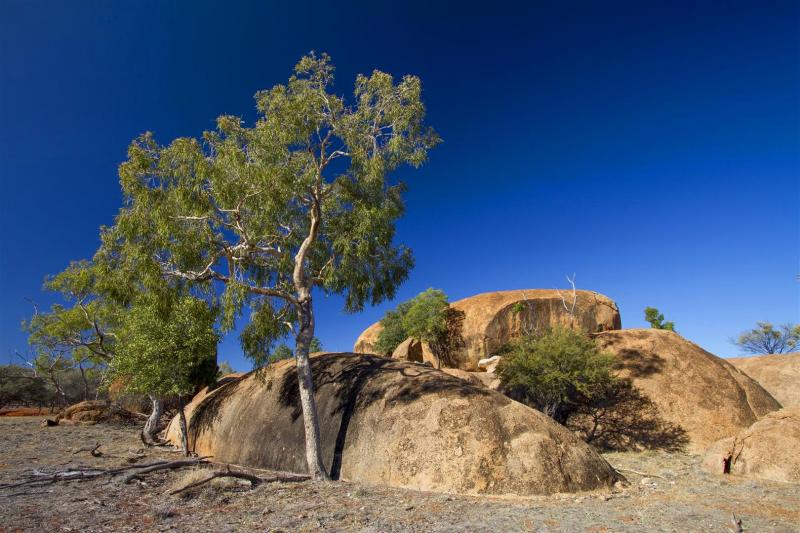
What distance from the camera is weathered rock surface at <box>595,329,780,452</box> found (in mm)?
17516

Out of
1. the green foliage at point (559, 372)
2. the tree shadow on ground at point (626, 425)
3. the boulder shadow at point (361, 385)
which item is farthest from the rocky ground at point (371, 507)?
the green foliage at point (559, 372)

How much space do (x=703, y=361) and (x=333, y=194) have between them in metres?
19.3

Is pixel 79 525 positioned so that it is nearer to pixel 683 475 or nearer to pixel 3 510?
pixel 3 510

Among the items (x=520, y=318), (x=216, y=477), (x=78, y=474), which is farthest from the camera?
(x=520, y=318)

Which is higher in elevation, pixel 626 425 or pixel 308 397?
pixel 308 397

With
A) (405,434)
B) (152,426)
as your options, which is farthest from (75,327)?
(405,434)

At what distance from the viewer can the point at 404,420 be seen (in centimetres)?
1214

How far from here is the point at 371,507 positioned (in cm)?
882

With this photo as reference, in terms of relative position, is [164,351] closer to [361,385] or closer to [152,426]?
[152,426]

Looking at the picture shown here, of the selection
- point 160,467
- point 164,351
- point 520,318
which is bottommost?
point 160,467

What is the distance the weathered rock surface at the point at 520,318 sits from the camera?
2953 centimetres

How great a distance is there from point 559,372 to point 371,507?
38.5ft

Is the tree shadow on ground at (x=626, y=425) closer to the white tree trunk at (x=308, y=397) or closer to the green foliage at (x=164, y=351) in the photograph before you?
the white tree trunk at (x=308, y=397)

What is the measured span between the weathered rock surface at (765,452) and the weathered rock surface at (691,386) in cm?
395
